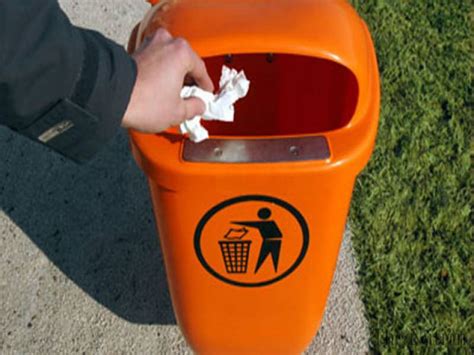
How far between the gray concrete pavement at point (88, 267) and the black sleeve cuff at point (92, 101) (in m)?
1.31

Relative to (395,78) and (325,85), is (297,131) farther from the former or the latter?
(395,78)

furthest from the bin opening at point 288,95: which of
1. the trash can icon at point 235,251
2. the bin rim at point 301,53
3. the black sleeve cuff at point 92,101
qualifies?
the black sleeve cuff at point 92,101

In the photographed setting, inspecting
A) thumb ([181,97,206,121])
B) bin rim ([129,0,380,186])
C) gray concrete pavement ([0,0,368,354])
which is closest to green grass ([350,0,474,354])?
gray concrete pavement ([0,0,368,354])

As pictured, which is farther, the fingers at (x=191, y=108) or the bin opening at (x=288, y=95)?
the bin opening at (x=288, y=95)

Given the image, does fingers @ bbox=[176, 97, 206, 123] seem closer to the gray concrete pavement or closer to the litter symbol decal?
the litter symbol decal

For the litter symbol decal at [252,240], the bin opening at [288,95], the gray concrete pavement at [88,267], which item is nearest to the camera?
the litter symbol decal at [252,240]

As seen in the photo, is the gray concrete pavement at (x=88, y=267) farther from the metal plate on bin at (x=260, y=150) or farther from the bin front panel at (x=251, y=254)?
the metal plate on bin at (x=260, y=150)

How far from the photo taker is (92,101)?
1193 millimetres

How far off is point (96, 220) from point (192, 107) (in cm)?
146

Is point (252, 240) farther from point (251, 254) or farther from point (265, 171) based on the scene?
point (265, 171)

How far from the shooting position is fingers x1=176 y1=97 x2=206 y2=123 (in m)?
1.34

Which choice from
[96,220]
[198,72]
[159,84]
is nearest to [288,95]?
[198,72]

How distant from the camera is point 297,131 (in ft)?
6.97

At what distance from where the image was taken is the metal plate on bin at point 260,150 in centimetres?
146
